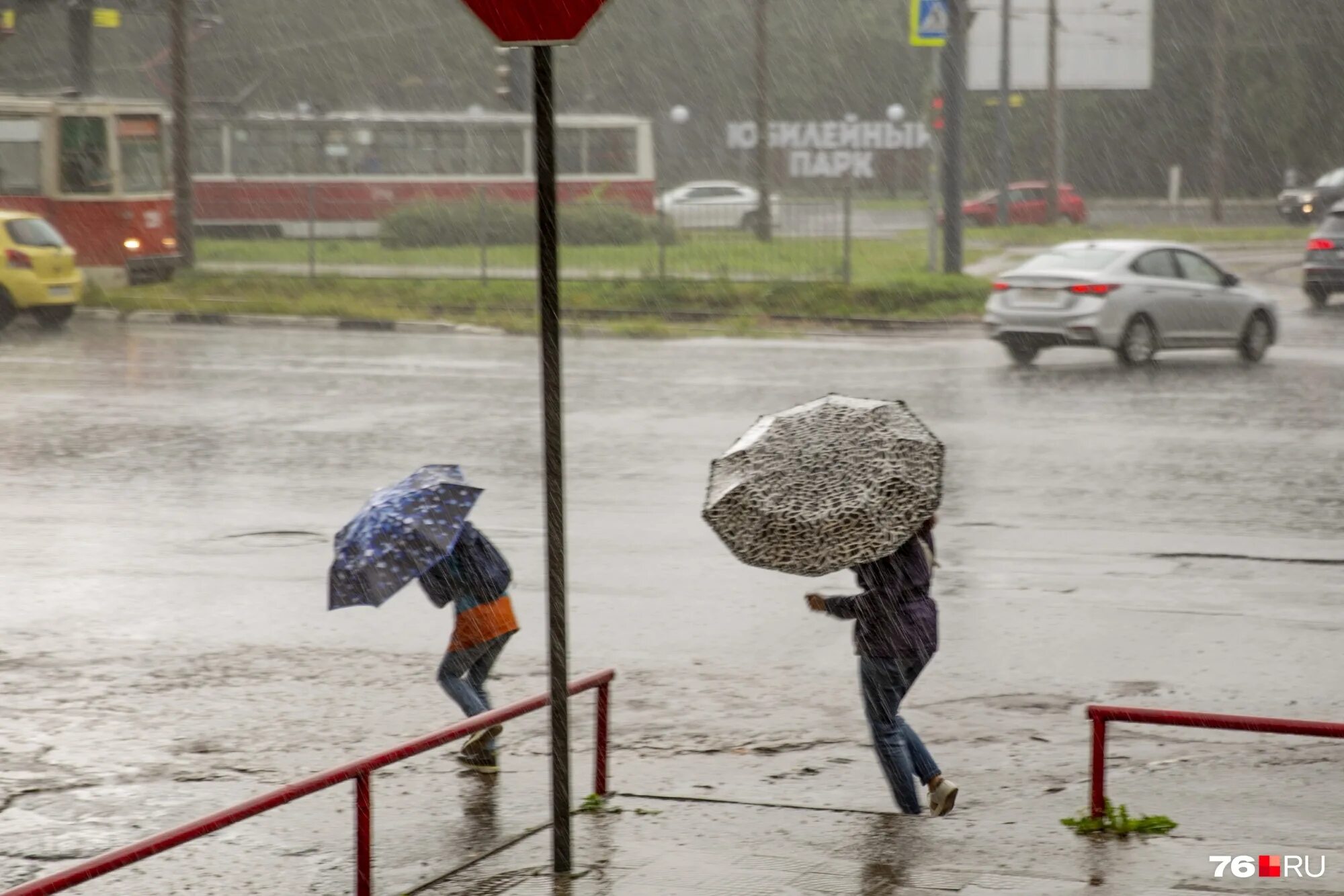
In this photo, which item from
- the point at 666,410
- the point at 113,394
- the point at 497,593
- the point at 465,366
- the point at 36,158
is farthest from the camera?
the point at 36,158

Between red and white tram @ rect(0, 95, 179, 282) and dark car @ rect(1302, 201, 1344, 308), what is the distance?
57.4 ft

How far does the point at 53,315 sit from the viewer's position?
24375mm

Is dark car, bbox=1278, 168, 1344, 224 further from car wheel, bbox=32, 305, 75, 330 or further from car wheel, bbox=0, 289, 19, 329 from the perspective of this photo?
car wheel, bbox=0, 289, 19, 329

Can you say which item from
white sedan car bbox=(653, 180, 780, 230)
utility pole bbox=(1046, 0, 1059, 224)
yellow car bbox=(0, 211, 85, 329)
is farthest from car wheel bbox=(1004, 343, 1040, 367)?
utility pole bbox=(1046, 0, 1059, 224)

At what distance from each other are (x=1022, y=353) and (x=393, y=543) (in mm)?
14886

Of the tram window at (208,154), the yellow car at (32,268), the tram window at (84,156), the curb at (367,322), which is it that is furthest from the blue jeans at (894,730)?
the tram window at (208,154)

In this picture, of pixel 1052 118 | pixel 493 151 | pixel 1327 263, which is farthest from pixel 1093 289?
pixel 1052 118

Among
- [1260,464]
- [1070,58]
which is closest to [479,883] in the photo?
[1260,464]

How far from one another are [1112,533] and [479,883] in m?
6.48

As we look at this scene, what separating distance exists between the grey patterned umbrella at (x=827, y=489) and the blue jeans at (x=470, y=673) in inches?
54.2

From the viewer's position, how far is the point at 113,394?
57.2ft

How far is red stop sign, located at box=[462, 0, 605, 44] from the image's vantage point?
4852 mm

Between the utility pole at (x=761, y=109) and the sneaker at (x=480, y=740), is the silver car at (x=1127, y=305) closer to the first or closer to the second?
the sneaker at (x=480, y=740)

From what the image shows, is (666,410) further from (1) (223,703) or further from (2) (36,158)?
(2) (36,158)
